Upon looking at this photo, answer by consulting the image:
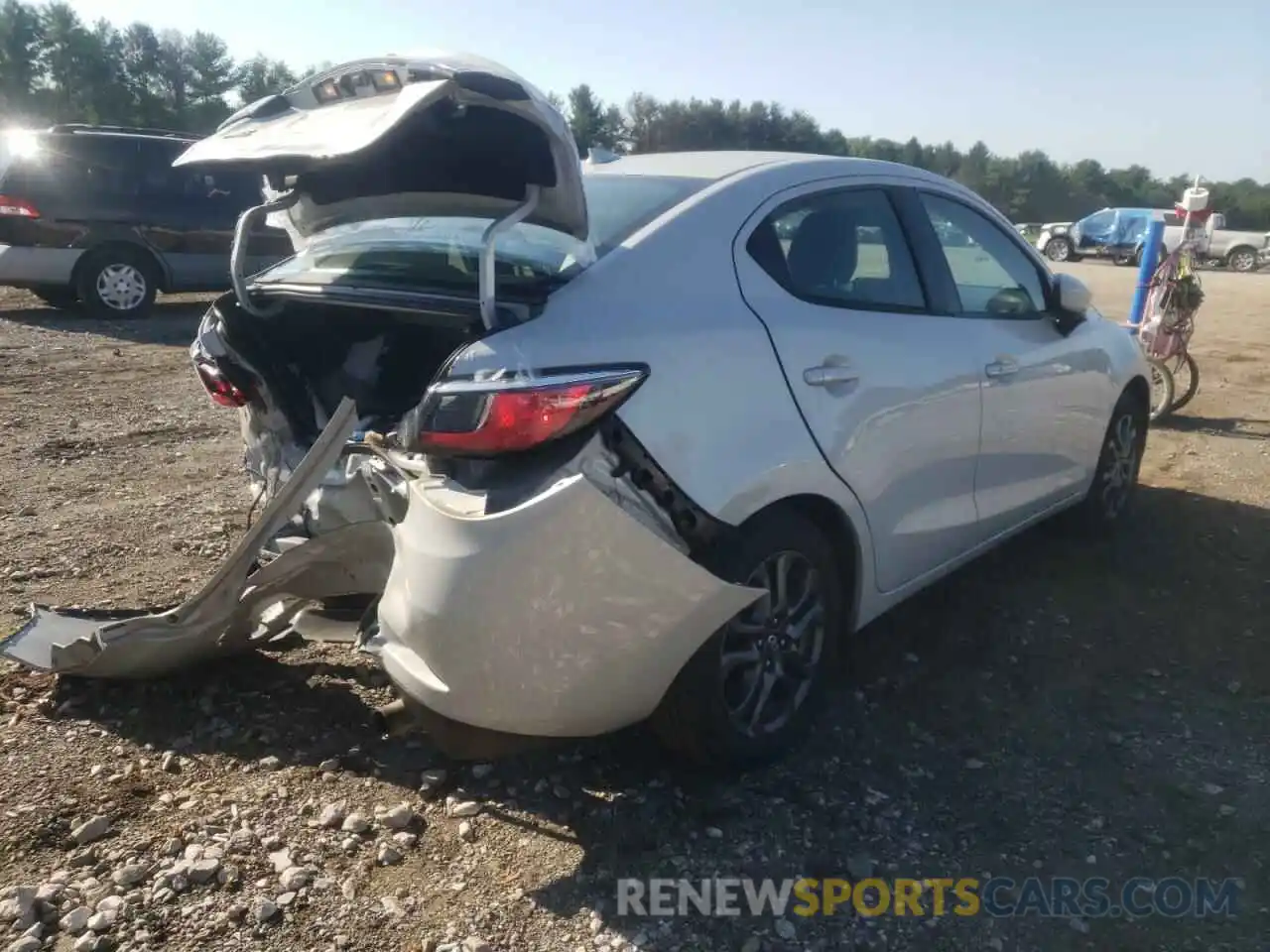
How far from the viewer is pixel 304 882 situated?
8.81 feet

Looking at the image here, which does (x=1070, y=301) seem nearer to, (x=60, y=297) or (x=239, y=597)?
(x=239, y=597)

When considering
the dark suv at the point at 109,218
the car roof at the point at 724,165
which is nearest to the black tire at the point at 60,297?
the dark suv at the point at 109,218

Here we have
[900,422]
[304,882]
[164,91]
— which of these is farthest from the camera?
[164,91]

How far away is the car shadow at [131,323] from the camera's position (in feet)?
36.2

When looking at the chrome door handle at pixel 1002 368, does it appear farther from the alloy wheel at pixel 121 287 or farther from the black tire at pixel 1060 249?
the black tire at pixel 1060 249

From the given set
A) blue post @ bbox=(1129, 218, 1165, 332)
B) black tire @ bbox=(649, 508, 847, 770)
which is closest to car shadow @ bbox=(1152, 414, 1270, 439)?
blue post @ bbox=(1129, 218, 1165, 332)

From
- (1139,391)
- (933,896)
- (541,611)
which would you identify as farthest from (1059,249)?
(541,611)

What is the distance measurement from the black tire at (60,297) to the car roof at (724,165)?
989 centimetres

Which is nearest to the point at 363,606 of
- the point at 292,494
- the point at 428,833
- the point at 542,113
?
the point at 292,494

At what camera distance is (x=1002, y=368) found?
3.96m

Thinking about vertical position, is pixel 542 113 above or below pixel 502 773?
above

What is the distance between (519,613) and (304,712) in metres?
1.31

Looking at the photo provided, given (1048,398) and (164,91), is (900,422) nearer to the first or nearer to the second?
(1048,398)

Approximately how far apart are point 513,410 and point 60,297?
1162cm
